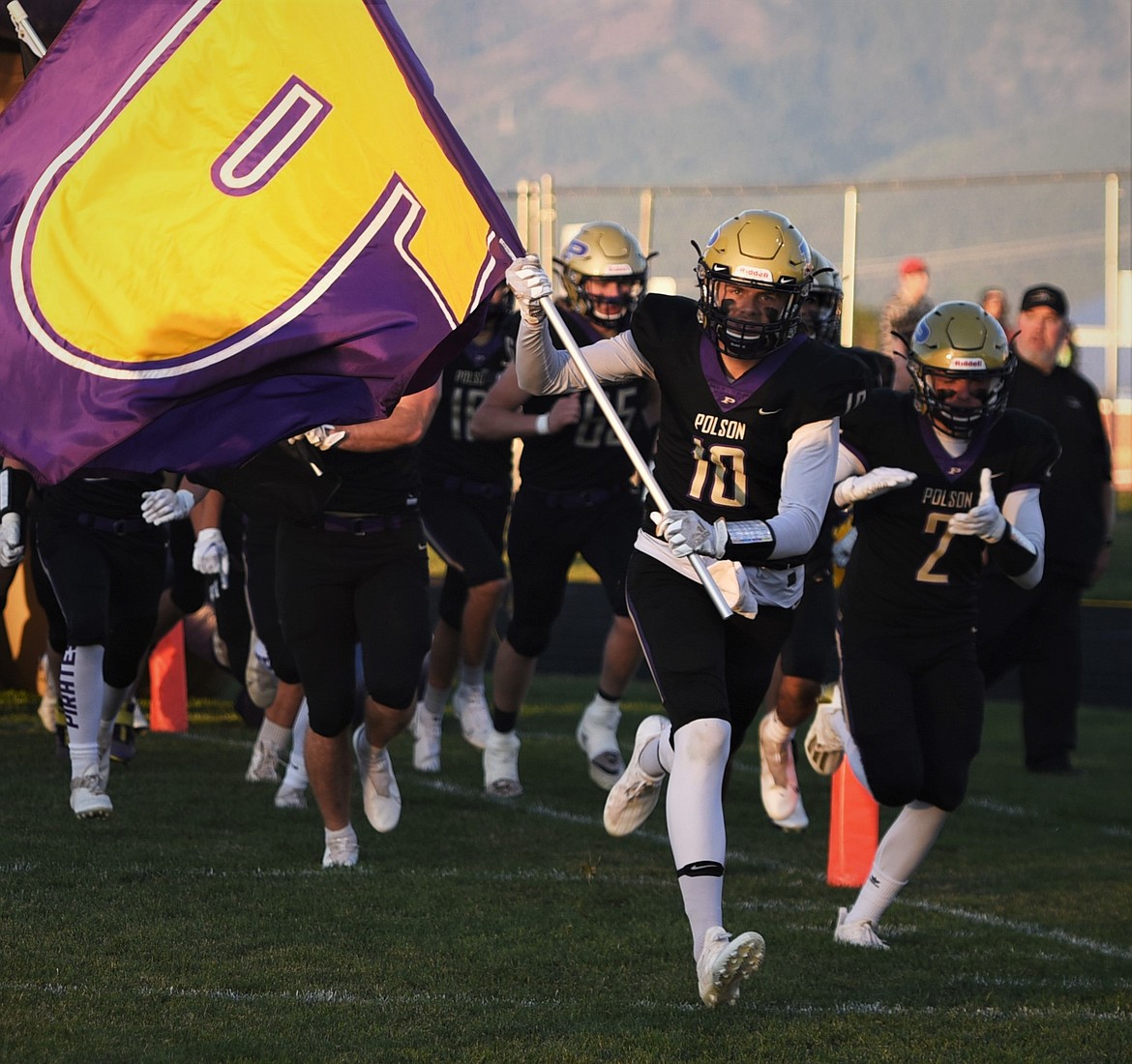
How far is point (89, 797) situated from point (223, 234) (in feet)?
8.44

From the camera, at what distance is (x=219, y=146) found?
215 inches

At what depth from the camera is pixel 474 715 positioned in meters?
9.32

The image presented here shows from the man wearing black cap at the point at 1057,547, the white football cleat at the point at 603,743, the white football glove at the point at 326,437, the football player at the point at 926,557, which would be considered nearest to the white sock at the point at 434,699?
the white football cleat at the point at 603,743

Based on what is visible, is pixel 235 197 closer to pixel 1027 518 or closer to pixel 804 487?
pixel 804 487

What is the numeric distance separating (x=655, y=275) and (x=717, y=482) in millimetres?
13760

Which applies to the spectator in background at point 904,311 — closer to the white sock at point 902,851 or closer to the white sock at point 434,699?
the white sock at point 434,699

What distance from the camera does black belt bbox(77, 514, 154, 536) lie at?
23.4 feet

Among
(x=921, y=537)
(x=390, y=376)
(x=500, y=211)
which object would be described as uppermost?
(x=500, y=211)

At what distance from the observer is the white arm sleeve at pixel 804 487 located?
16.6 feet

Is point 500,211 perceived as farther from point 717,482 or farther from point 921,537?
point 921,537

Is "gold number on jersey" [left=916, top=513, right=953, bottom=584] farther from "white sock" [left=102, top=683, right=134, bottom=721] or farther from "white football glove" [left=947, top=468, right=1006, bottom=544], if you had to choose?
"white sock" [left=102, top=683, right=134, bottom=721]

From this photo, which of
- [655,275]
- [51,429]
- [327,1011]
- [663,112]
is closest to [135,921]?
[327,1011]

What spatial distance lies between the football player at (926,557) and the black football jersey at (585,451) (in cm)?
223

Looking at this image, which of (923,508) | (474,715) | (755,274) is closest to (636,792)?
(923,508)
